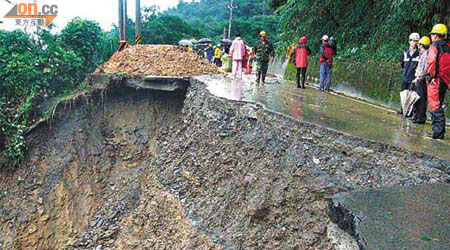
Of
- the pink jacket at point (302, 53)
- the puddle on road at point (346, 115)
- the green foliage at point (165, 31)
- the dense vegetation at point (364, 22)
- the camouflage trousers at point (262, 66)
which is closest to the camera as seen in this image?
the puddle on road at point (346, 115)

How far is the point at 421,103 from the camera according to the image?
6391mm

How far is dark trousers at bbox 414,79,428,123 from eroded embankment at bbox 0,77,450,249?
1859mm

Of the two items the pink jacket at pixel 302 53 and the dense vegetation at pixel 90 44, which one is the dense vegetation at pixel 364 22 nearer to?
the dense vegetation at pixel 90 44

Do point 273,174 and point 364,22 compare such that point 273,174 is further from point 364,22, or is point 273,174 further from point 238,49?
point 364,22

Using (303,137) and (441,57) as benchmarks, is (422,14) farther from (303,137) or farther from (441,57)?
(303,137)

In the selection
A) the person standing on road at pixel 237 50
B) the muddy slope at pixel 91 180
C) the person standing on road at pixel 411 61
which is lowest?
the muddy slope at pixel 91 180

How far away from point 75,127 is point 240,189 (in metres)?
7.32

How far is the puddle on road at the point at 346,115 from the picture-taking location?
203 inches

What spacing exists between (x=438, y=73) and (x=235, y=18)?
50.3 meters

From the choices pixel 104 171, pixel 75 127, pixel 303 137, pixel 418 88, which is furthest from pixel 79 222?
pixel 418 88

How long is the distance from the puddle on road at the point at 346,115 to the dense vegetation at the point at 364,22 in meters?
1.55

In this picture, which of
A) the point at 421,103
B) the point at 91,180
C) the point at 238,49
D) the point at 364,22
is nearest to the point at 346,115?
the point at 421,103

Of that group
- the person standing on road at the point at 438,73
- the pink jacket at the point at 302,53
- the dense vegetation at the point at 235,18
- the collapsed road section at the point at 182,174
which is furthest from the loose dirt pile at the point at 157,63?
the dense vegetation at the point at 235,18

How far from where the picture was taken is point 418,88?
6.19 m
